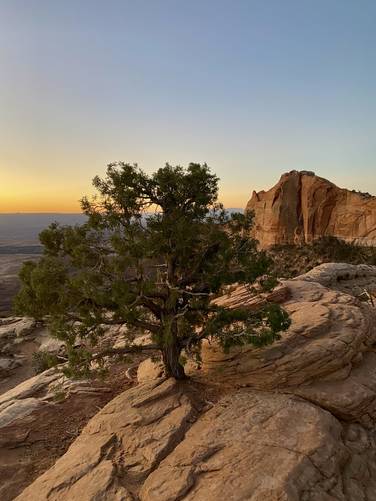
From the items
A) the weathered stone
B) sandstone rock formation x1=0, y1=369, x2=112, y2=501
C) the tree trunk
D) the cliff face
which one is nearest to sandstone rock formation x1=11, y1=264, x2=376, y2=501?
the weathered stone

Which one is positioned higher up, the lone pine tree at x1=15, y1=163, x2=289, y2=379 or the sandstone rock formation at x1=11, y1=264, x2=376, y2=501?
the lone pine tree at x1=15, y1=163, x2=289, y2=379

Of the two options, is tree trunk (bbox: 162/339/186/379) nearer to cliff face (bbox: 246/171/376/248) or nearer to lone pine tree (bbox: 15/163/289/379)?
lone pine tree (bbox: 15/163/289/379)

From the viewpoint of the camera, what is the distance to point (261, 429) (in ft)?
36.8

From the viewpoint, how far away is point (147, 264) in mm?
13031

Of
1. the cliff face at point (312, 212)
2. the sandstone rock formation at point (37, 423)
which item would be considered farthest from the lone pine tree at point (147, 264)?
the cliff face at point (312, 212)

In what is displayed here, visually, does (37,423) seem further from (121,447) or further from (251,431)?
(251,431)

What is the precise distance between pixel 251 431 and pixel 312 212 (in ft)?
237

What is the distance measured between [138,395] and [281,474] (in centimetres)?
619

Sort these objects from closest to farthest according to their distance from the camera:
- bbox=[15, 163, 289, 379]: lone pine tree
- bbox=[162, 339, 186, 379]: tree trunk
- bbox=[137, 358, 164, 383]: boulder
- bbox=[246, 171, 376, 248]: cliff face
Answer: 1. bbox=[15, 163, 289, 379]: lone pine tree
2. bbox=[162, 339, 186, 379]: tree trunk
3. bbox=[137, 358, 164, 383]: boulder
4. bbox=[246, 171, 376, 248]: cliff face

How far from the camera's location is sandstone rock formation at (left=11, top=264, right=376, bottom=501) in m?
9.52

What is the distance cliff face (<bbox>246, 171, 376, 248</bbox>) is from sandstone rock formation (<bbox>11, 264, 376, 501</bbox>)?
6240 centimetres

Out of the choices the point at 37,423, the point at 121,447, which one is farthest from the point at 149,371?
the point at 121,447

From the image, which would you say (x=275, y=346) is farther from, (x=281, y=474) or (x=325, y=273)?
(x=325, y=273)

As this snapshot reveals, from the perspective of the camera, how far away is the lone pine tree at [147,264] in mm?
11969
